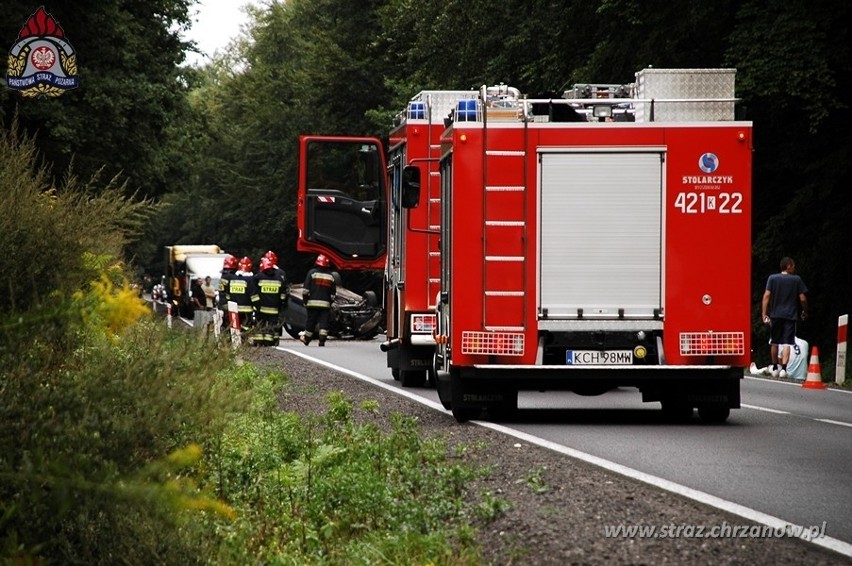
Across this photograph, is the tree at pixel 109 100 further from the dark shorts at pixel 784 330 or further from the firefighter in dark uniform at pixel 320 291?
the dark shorts at pixel 784 330

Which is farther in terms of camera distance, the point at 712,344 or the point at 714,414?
the point at 714,414

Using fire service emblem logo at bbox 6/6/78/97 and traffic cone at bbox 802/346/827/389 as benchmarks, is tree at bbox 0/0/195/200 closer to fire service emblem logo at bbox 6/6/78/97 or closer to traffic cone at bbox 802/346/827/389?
fire service emblem logo at bbox 6/6/78/97

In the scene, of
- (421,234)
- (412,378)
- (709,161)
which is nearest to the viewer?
(709,161)

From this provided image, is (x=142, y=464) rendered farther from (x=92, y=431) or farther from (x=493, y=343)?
(x=493, y=343)

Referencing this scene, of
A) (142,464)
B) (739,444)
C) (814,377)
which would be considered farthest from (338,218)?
(142,464)

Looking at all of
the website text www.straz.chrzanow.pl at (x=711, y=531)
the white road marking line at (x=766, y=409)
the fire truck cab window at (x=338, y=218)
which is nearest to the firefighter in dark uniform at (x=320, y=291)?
the fire truck cab window at (x=338, y=218)

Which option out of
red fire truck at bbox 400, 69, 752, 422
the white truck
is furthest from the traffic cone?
the white truck

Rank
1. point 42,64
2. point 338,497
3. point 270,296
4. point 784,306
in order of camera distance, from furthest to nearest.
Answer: point 270,296, point 784,306, point 42,64, point 338,497

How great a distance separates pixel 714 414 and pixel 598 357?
155 cm

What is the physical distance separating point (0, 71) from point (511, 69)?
1178cm

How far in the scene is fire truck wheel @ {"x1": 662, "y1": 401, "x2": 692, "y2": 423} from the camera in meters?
15.3

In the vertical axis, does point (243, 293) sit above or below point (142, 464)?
above

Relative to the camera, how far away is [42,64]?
20.1 meters

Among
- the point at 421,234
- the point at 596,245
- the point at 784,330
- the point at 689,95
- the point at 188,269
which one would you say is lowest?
the point at 784,330
